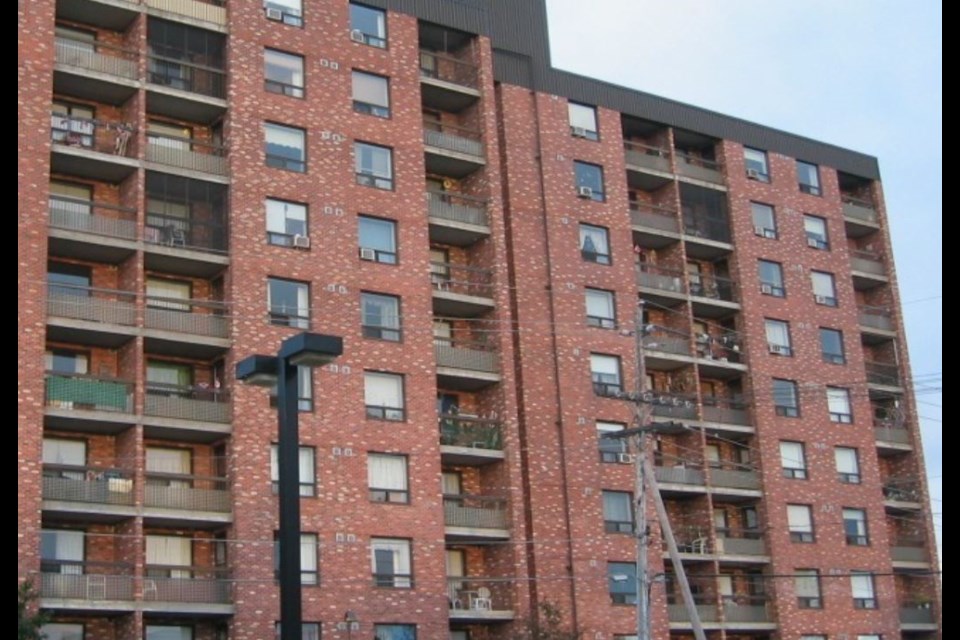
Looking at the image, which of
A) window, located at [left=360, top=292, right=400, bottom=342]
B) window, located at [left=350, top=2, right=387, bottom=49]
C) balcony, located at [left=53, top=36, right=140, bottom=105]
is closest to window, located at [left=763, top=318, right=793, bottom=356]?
window, located at [left=360, top=292, right=400, bottom=342]

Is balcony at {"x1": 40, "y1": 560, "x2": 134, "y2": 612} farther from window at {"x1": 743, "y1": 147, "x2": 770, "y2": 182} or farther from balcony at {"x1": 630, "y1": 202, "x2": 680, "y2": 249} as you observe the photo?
window at {"x1": 743, "y1": 147, "x2": 770, "y2": 182}

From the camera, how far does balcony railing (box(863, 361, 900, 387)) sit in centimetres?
6162

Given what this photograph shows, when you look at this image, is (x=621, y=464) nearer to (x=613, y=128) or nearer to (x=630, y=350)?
(x=630, y=350)

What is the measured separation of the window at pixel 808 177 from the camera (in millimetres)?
61250

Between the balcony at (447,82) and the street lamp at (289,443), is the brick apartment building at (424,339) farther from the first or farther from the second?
the street lamp at (289,443)

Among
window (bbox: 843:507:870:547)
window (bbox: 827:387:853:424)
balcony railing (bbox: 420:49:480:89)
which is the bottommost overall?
window (bbox: 843:507:870:547)

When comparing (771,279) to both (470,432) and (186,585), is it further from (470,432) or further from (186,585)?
(186,585)

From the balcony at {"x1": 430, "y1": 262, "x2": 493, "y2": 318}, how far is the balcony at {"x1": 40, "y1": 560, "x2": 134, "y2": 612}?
1449 cm

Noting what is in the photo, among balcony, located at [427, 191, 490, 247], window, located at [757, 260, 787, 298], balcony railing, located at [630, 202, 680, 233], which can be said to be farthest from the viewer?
window, located at [757, 260, 787, 298]

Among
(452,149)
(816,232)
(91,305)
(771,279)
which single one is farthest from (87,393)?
(816,232)

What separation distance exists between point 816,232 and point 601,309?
45.3 ft

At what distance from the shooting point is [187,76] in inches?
1751

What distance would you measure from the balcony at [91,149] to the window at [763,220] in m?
27.5

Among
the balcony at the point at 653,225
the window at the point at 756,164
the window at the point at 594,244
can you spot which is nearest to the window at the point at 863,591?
the balcony at the point at 653,225
